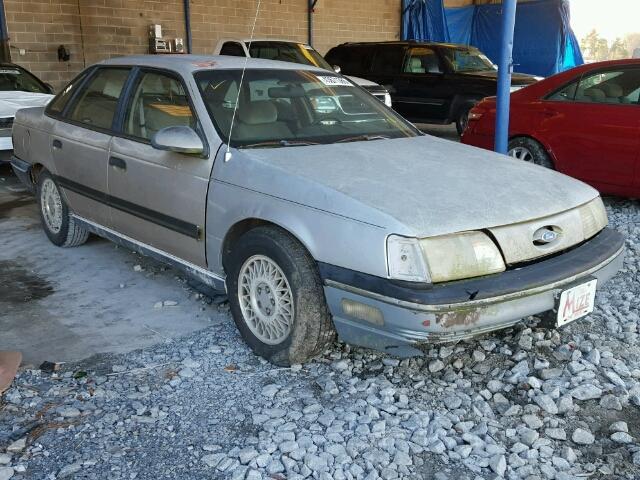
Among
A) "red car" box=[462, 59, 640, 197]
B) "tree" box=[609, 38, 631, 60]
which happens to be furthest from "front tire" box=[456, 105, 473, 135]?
"tree" box=[609, 38, 631, 60]

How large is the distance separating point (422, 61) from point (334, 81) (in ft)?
25.9

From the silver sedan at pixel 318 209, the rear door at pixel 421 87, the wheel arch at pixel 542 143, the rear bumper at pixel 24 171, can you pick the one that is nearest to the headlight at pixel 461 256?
the silver sedan at pixel 318 209

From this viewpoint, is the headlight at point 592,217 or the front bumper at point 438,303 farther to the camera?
the headlight at point 592,217

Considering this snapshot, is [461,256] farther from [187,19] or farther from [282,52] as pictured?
[187,19]

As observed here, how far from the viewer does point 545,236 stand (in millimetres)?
3014

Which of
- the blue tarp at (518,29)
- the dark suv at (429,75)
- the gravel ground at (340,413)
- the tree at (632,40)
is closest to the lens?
the gravel ground at (340,413)

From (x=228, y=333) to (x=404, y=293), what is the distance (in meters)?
1.39

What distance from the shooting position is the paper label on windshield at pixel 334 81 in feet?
14.1

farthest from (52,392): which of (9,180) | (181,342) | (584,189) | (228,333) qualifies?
(9,180)

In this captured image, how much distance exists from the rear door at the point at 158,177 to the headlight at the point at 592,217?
192 cm

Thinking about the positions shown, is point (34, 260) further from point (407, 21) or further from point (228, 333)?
point (407, 21)

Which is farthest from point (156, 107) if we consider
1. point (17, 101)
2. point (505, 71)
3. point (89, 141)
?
point (17, 101)

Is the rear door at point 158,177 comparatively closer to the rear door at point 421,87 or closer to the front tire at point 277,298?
the front tire at point 277,298

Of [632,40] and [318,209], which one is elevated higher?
[632,40]
